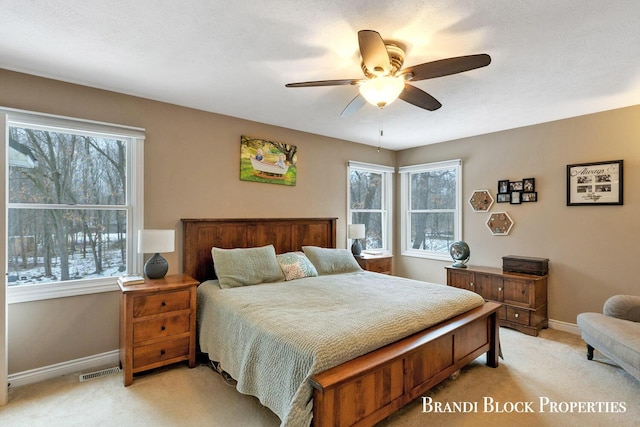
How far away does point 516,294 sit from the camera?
3691mm

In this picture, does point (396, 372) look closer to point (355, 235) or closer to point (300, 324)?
point (300, 324)

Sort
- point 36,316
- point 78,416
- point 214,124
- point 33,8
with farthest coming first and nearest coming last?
point 214,124, point 36,316, point 78,416, point 33,8

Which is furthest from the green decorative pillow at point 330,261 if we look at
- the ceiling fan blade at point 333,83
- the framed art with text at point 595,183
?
the framed art with text at point 595,183

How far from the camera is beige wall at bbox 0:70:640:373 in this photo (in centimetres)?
268

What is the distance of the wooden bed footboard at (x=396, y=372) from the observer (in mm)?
1627

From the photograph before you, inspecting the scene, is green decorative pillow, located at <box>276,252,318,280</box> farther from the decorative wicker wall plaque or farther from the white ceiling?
the decorative wicker wall plaque

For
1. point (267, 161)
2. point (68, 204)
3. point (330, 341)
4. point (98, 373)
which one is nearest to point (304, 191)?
point (267, 161)

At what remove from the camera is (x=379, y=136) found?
460 cm

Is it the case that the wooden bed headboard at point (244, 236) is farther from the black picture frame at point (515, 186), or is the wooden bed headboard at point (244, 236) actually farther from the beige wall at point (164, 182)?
the black picture frame at point (515, 186)

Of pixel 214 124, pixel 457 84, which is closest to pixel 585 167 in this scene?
pixel 457 84

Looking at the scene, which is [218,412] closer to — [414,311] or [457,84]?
[414,311]

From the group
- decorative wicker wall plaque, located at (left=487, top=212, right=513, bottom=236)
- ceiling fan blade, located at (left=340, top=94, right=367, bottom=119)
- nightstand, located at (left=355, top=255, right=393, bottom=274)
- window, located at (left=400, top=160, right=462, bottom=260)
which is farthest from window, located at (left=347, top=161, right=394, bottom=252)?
ceiling fan blade, located at (left=340, top=94, right=367, bottom=119)

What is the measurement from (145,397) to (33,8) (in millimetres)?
2564

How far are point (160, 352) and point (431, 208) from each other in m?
4.17
